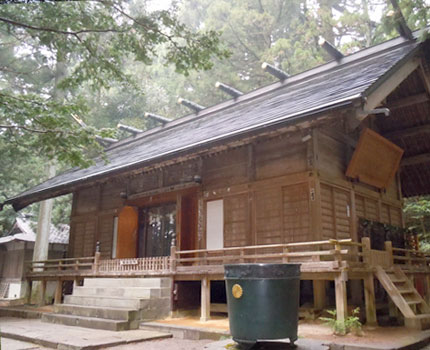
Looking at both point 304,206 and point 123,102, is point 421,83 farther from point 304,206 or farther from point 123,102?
point 123,102

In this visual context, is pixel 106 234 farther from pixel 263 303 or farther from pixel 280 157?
pixel 263 303

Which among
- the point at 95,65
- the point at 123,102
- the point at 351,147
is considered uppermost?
the point at 123,102

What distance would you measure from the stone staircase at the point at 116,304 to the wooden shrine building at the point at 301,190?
0.39 m

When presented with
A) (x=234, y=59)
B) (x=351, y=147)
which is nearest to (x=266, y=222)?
(x=351, y=147)

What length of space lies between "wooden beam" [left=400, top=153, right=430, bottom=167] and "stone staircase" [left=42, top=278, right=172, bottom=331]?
351 inches

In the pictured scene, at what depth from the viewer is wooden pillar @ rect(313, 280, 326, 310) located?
361 inches

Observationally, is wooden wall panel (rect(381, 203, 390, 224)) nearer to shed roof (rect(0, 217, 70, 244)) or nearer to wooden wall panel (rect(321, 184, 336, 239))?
wooden wall panel (rect(321, 184, 336, 239))

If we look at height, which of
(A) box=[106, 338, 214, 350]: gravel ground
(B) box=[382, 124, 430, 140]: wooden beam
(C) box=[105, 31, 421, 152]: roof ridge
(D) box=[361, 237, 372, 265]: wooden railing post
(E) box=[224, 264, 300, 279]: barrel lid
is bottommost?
(A) box=[106, 338, 214, 350]: gravel ground

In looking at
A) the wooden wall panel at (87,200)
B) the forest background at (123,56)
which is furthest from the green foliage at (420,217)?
the wooden wall panel at (87,200)

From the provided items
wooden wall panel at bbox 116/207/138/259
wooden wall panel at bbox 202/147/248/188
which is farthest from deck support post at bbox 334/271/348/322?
wooden wall panel at bbox 116/207/138/259

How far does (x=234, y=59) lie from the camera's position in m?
29.3

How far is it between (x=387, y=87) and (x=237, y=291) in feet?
21.5

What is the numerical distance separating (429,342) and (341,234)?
361 cm

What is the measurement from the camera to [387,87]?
9.36 m
